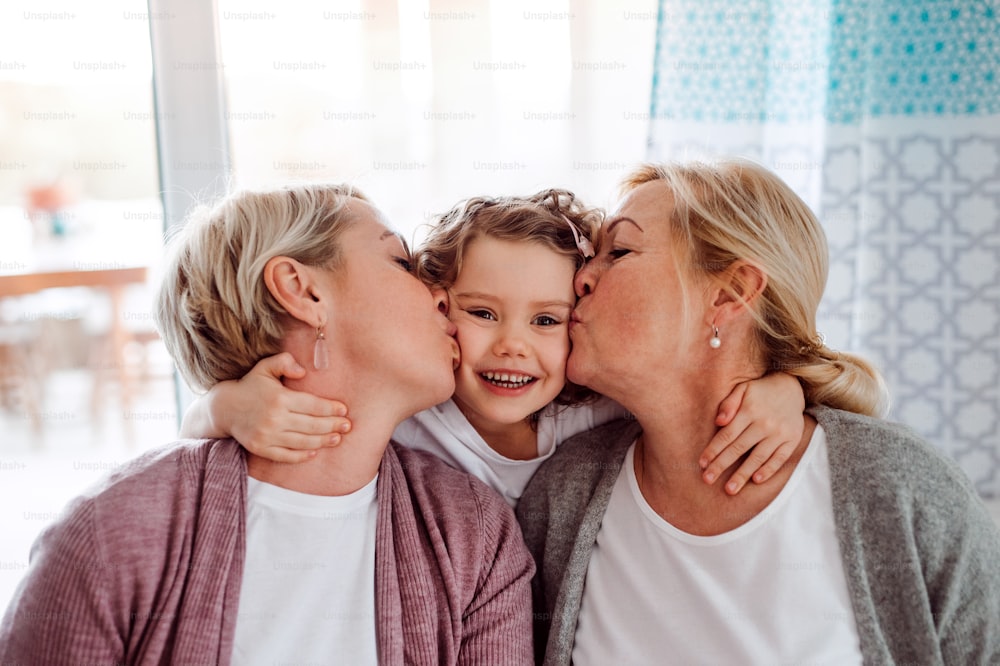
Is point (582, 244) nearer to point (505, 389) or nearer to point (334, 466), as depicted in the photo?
point (505, 389)

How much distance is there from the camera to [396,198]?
2.03 m

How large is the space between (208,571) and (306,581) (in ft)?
0.49

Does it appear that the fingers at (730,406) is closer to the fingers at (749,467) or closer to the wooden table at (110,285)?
the fingers at (749,467)

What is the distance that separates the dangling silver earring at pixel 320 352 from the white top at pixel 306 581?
213mm

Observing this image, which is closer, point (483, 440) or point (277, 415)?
point (277, 415)

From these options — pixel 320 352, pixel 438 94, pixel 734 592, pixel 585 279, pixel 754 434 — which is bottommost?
pixel 734 592

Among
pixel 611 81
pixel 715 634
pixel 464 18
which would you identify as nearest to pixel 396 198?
pixel 464 18

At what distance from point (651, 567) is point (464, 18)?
1.36 metres

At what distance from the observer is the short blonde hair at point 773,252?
4.55 feet

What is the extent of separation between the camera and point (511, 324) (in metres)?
1.44

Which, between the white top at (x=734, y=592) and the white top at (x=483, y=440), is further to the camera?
the white top at (x=483, y=440)

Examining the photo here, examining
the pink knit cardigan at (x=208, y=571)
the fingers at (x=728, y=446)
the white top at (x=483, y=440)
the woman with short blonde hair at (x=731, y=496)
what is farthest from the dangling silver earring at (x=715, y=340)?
the pink knit cardigan at (x=208, y=571)

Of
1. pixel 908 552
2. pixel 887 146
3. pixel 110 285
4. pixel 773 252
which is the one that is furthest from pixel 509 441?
pixel 887 146

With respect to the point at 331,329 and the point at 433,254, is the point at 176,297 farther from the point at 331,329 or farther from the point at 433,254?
the point at 433,254
